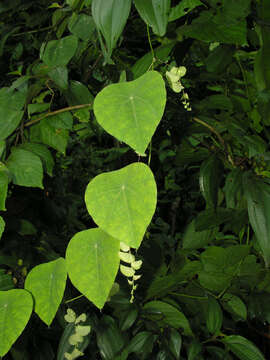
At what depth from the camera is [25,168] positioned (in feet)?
1.79

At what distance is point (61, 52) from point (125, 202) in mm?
341

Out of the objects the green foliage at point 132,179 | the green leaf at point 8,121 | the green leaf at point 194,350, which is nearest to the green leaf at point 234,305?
the green foliage at point 132,179

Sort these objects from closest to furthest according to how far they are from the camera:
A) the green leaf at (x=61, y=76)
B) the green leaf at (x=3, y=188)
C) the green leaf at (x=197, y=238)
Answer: the green leaf at (x=3, y=188) → the green leaf at (x=61, y=76) → the green leaf at (x=197, y=238)

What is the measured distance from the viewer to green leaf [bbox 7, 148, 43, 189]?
21.4 inches

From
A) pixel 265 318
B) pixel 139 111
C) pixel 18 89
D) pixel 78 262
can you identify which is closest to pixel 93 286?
pixel 78 262

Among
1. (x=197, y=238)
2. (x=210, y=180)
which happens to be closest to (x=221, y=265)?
(x=197, y=238)

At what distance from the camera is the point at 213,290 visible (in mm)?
771

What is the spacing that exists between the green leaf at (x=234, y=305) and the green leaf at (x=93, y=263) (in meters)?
0.50

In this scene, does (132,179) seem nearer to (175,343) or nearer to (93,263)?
(93,263)

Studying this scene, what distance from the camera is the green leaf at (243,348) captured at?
2.25ft

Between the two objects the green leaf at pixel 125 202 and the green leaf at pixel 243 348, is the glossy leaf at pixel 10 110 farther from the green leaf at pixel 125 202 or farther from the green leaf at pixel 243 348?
the green leaf at pixel 243 348

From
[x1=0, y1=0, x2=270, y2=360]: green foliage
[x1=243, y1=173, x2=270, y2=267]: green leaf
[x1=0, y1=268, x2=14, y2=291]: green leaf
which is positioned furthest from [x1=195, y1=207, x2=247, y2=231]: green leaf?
[x1=0, y1=268, x2=14, y2=291]: green leaf

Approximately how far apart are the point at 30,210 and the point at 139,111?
753mm

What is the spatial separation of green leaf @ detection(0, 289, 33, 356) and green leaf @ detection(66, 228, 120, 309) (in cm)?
8
